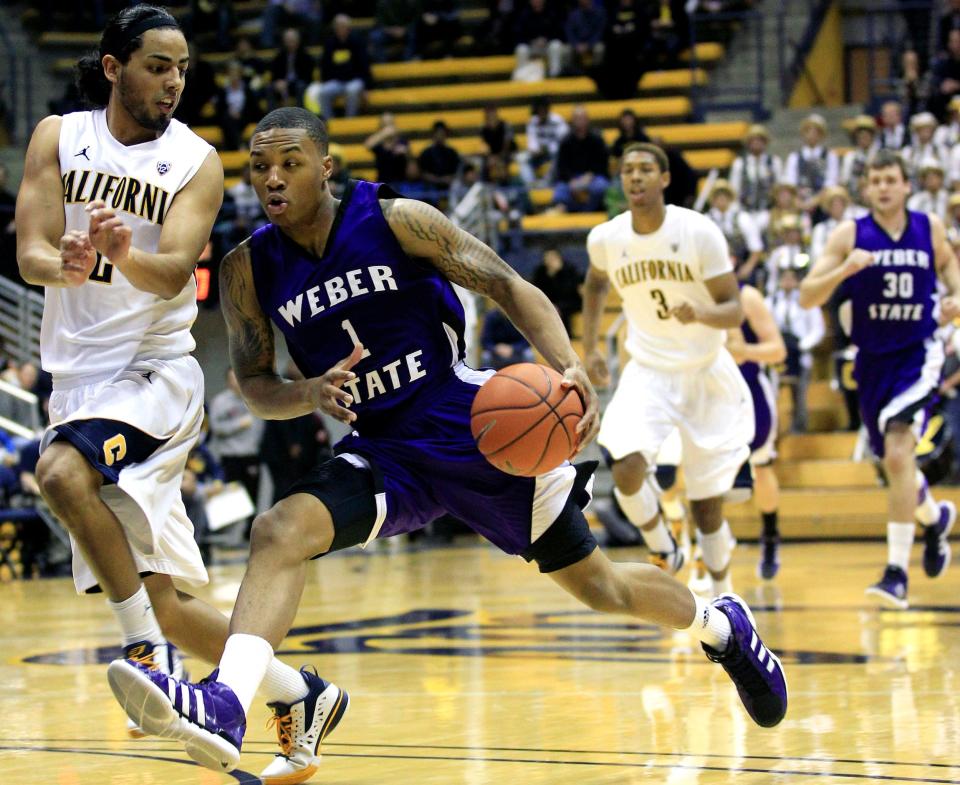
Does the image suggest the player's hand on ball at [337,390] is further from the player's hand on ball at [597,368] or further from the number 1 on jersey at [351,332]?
the player's hand on ball at [597,368]

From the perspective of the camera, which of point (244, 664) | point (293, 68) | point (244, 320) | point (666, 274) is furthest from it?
point (293, 68)

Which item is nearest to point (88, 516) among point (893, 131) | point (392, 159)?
point (893, 131)

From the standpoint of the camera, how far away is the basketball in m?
4.57

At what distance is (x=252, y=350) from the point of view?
5039 millimetres

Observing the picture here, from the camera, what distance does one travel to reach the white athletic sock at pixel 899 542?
899 centimetres

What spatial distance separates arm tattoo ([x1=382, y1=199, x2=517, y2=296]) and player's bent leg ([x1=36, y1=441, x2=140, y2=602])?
1.16 metres

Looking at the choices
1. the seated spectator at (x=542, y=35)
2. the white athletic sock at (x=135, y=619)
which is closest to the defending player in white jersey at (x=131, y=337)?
the white athletic sock at (x=135, y=619)

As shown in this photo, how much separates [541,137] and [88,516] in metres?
15.4

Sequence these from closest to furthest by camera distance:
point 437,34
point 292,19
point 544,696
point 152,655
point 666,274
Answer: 1. point 152,655
2. point 544,696
3. point 666,274
4. point 437,34
5. point 292,19

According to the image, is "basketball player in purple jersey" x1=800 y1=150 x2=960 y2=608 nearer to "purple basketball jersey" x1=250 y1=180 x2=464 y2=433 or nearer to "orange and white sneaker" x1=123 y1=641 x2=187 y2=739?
"purple basketball jersey" x1=250 y1=180 x2=464 y2=433

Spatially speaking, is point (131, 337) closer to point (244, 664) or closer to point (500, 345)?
point (244, 664)

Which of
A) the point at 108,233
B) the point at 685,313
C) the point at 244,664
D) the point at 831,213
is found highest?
the point at 831,213

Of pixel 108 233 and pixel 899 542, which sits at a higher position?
pixel 108 233

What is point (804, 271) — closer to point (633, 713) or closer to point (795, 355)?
point (795, 355)
